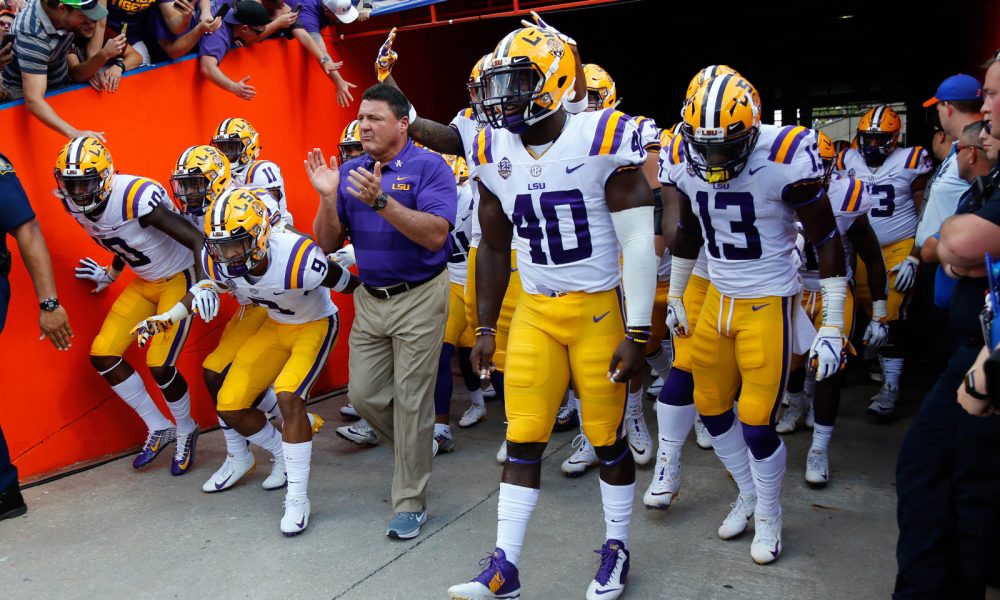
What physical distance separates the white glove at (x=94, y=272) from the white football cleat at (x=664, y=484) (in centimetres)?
375

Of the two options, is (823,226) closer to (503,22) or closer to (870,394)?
(870,394)

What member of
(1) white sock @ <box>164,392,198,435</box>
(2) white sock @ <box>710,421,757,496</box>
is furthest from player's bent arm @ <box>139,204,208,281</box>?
(2) white sock @ <box>710,421,757,496</box>

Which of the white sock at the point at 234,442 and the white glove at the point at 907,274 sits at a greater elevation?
the white glove at the point at 907,274

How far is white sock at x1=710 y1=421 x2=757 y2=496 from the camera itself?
163 inches

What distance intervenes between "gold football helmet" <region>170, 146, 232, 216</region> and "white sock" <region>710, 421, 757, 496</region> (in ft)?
11.5

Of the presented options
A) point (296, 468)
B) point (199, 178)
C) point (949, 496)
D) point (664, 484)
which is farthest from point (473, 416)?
point (949, 496)

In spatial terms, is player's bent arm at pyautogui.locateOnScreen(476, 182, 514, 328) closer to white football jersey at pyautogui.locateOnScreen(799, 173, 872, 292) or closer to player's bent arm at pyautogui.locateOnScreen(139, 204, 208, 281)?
white football jersey at pyautogui.locateOnScreen(799, 173, 872, 292)

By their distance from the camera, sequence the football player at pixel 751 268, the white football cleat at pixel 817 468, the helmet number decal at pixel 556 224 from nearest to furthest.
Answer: the helmet number decal at pixel 556 224 < the football player at pixel 751 268 < the white football cleat at pixel 817 468

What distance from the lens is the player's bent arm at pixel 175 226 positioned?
5.38 meters

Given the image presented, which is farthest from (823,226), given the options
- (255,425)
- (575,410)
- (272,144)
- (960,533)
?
(272,144)

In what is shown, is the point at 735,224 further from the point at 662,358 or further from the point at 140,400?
the point at 140,400

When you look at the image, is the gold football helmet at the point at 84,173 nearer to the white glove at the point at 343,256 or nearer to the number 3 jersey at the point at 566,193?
the white glove at the point at 343,256

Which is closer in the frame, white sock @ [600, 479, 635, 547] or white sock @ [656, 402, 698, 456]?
white sock @ [600, 479, 635, 547]

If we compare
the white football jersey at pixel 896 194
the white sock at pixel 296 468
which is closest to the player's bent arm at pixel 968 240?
the white sock at pixel 296 468
